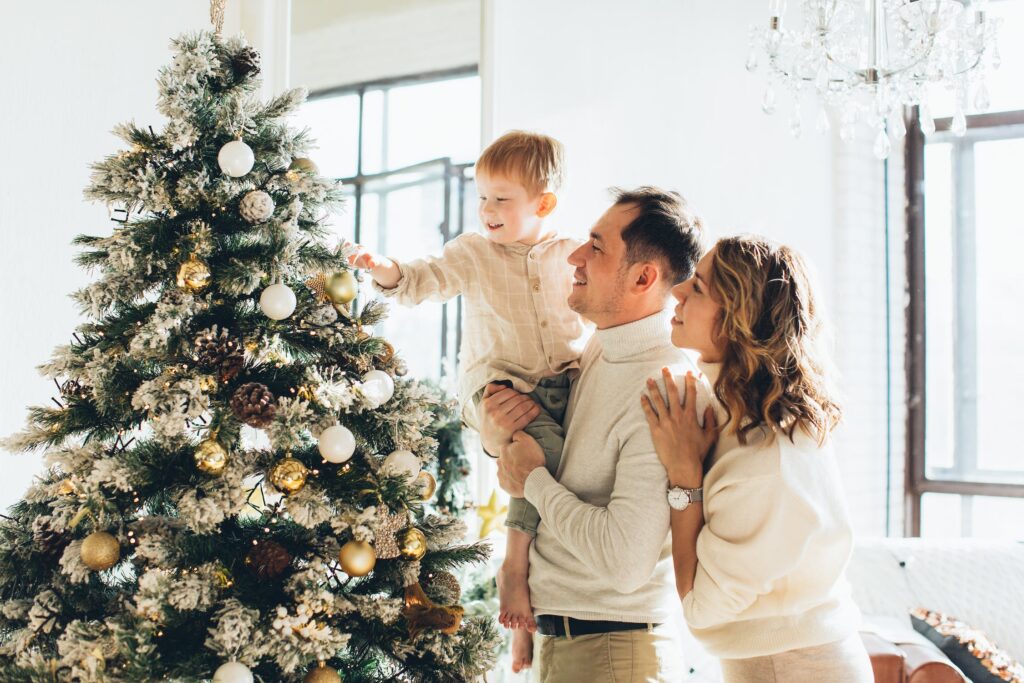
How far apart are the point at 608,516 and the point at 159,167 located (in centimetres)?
91

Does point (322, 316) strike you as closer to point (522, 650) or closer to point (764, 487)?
point (764, 487)

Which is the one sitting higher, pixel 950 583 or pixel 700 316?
pixel 700 316

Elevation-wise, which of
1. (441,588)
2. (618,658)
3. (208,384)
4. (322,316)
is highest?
(322,316)

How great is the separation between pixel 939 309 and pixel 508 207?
3384 millimetres

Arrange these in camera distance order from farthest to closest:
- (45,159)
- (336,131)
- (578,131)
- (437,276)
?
1. (578,131)
2. (336,131)
3. (45,159)
4. (437,276)

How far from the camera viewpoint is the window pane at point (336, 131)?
277 centimetres

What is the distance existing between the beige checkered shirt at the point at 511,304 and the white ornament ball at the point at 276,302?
49 cm

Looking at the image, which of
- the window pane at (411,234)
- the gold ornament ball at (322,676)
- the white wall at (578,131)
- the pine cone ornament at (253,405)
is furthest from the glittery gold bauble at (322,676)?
the window pane at (411,234)

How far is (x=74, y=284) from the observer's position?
82.6 inches

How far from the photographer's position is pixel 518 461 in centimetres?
163

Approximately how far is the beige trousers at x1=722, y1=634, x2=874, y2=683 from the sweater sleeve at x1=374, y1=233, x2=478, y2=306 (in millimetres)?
911

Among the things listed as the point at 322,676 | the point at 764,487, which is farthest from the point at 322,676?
the point at 764,487

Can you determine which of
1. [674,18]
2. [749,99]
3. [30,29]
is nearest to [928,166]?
[749,99]

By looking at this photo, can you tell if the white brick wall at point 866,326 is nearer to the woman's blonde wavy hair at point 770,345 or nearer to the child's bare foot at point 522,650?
the child's bare foot at point 522,650
